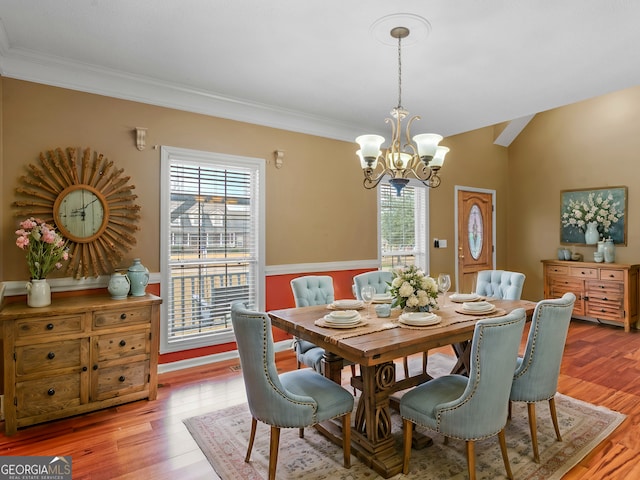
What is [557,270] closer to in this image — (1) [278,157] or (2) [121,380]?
(1) [278,157]

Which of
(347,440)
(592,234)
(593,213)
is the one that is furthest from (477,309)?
(593,213)

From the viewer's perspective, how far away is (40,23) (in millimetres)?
2553

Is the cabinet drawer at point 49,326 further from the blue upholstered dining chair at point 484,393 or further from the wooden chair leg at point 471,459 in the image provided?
the wooden chair leg at point 471,459

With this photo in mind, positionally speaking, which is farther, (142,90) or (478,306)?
(142,90)

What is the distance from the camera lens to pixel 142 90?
3.48 m

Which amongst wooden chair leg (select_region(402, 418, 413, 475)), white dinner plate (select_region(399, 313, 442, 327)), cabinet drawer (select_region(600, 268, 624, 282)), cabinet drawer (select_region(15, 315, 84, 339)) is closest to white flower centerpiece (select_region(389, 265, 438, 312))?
white dinner plate (select_region(399, 313, 442, 327))

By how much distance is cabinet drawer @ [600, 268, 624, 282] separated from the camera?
17.0 feet

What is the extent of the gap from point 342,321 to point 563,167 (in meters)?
5.48

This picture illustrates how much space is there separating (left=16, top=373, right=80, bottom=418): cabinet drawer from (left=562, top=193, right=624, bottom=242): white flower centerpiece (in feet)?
21.6

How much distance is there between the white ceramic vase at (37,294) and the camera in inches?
110

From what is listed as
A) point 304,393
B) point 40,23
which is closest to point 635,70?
point 304,393

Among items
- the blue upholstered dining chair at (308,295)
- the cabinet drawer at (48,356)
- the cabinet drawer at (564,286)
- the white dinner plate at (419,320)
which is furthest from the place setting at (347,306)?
the cabinet drawer at (564,286)

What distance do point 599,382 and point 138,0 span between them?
463 cm

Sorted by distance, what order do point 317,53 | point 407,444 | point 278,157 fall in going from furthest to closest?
point 278,157, point 317,53, point 407,444
